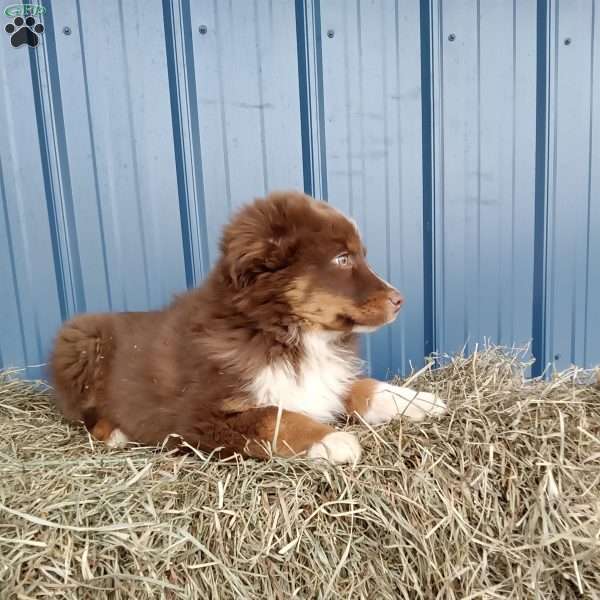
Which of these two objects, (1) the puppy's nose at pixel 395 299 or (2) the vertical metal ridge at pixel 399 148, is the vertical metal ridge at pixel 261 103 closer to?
(2) the vertical metal ridge at pixel 399 148

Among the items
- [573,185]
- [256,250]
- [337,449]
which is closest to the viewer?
[337,449]

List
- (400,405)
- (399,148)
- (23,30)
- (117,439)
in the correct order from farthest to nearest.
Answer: (399,148) < (23,30) < (117,439) < (400,405)

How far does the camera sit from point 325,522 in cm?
174

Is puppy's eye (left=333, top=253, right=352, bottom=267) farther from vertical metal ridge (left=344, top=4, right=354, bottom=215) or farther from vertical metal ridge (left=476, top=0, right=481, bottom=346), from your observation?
vertical metal ridge (left=476, top=0, right=481, bottom=346)

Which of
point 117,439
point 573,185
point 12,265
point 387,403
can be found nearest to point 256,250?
point 387,403

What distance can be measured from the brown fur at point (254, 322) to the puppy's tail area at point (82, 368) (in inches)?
15.6

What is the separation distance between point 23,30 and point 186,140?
116 centimetres

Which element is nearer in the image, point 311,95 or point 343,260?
point 343,260

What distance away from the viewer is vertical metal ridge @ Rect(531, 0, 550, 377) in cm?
332

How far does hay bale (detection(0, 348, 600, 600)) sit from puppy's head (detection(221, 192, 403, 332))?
556 millimetres

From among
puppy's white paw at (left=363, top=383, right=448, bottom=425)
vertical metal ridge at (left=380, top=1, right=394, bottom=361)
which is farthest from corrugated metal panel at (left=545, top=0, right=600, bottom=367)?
puppy's white paw at (left=363, top=383, right=448, bottom=425)

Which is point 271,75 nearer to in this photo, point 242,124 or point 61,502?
point 242,124

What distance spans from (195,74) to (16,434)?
2.31 m

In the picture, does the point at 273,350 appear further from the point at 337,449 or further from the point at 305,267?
the point at 337,449
